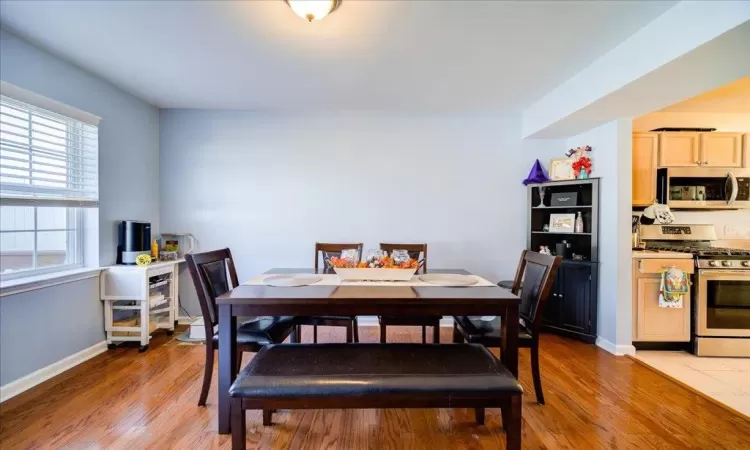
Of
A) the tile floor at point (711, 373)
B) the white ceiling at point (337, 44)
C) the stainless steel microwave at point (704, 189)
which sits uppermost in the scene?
the white ceiling at point (337, 44)

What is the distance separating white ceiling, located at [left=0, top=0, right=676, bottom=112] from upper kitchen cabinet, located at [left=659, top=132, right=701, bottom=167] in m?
1.33

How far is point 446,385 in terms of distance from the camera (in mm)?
1390

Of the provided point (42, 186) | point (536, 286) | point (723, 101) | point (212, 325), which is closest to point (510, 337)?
point (536, 286)

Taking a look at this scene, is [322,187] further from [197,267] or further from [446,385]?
[446,385]

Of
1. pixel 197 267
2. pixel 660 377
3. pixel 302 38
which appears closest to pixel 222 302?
pixel 197 267

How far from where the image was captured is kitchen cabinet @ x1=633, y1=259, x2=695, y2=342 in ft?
9.60

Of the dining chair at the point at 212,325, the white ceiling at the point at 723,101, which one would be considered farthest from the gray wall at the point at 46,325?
the white ceiling at the point at 723,101

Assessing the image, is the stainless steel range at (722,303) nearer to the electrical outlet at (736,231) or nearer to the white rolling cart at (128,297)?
the electrical outlet at (736,231)

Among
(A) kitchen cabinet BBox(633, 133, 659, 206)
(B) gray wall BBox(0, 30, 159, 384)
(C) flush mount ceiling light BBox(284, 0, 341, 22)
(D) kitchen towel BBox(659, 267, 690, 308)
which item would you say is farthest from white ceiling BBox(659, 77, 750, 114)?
(B) gray wall BBox(0, 30, 159, 384)

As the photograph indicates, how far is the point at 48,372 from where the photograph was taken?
2.38 m

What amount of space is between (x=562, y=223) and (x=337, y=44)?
277 cm

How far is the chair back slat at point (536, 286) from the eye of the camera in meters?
1.96

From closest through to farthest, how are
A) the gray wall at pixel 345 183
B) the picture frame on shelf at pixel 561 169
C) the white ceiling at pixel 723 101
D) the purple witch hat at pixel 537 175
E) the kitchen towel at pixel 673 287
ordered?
the kitchen towel at pixel 673 287 → the white ceiling at pixel 723 101 → the picture frame on shelf at pixel 561 169 → the purple witch hat at pixel 537 175 → the gray wall at pixel 345 183

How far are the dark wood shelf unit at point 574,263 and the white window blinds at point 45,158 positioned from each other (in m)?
4.19
